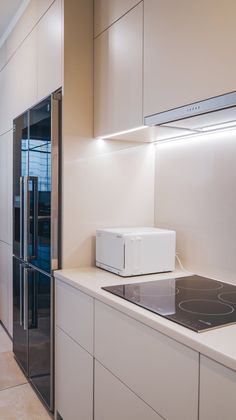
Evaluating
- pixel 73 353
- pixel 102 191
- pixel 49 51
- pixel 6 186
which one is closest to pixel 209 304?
pixel 73 353

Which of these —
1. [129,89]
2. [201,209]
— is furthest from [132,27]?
[201,209]

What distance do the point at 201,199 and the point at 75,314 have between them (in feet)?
3.07

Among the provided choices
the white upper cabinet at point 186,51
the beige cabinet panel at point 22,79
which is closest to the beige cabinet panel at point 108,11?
the white upper cabinet at point 186,51

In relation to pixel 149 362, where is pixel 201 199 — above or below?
above

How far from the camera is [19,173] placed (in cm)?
281

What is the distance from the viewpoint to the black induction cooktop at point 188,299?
1.27 meters

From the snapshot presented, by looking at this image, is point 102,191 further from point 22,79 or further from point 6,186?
point 6,186

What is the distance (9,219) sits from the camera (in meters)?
3.18

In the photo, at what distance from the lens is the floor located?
217cm

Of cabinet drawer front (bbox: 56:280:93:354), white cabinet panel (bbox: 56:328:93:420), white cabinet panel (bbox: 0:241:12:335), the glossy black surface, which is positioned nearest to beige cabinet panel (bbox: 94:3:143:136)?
the glossy black surface

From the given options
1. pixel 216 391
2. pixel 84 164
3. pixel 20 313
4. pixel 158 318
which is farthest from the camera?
pixel 20 313

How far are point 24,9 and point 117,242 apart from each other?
2.06 m

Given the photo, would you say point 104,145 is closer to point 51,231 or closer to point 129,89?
point 129,89

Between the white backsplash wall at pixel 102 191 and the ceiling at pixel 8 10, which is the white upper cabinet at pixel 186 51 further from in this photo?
the ceiling at pixel 8 10
